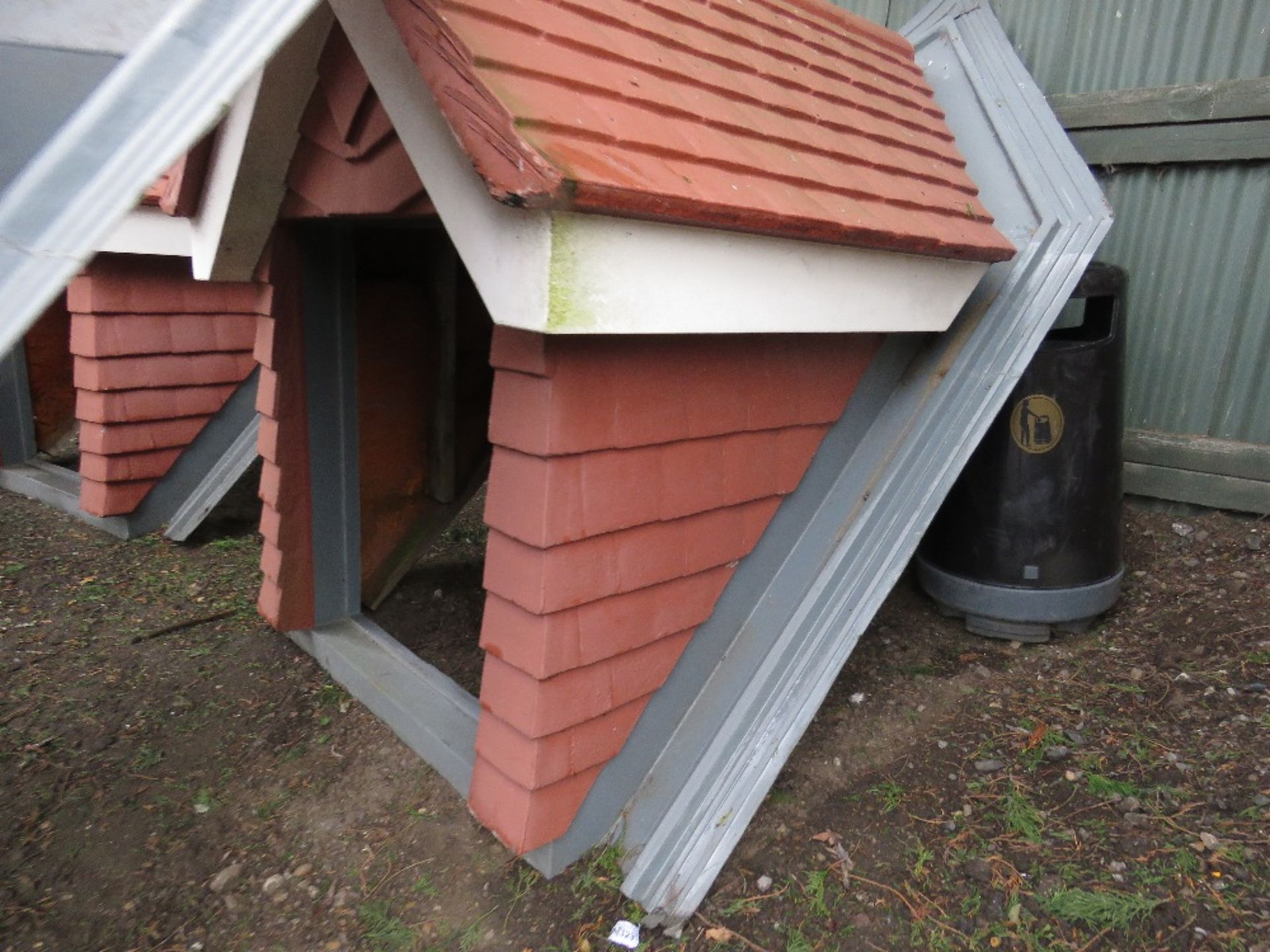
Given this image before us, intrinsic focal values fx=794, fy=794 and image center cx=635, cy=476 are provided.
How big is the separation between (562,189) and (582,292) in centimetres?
20

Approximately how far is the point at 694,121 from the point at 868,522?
1.26m

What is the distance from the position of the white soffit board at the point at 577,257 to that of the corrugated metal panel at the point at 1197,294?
252 centimetres

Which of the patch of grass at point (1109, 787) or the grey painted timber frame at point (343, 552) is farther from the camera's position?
the grey painted timber frame at point (343, 552)

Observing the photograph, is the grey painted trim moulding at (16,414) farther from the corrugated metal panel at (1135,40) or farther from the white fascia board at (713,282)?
the corrugated metal panel at (1135,40)

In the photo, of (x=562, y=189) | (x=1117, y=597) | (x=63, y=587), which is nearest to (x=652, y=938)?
(x=562, y=189)

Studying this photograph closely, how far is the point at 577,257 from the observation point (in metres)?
1.33

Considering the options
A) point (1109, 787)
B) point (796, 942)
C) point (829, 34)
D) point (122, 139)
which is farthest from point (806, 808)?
point (829, 34)

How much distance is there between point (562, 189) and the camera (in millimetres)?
1197

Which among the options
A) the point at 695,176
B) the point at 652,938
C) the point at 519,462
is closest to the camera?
the point at 695,176

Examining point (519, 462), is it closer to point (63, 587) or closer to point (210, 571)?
point (210, 571)

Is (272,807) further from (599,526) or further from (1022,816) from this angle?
(1022,816)

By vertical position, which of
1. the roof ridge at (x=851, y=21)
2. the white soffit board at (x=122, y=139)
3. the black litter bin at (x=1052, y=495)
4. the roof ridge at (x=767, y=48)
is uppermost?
the roof ridge at (x=851, y=21)

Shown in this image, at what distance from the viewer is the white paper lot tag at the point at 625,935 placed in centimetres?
178

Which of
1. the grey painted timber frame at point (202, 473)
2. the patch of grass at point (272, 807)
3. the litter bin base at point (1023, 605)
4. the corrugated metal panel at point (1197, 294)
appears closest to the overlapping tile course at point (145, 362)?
the grey painted timber frame at point (202, 473)
